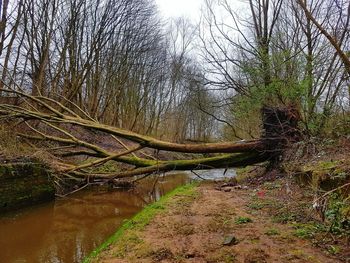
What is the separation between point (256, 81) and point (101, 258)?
10881mm

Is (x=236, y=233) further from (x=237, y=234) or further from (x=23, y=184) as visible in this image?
(x=23, y=184)

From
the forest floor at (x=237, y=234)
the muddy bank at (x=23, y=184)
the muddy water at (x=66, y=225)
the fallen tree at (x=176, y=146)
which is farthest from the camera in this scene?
the fallen tree at (x=176, y=146)

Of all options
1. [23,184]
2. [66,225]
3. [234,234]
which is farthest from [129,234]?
[23,184]

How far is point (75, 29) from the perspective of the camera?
20641 millimetres

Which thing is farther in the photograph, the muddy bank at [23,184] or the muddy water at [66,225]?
the muddy bank at [23,184]

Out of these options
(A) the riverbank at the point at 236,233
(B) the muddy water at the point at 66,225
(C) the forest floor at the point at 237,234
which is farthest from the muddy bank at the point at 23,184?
(C) the forest floor at the point at 237,234

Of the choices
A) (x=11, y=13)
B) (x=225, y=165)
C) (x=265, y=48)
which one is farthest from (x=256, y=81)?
(x=11, y=13)

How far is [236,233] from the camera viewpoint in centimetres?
585

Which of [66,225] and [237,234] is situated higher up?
[237,234]

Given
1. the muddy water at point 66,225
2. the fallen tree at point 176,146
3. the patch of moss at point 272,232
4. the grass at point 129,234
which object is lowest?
the muddy water at point 66,225

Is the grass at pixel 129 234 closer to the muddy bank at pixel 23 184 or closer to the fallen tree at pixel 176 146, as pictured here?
the fallen tree at pixel 176 146

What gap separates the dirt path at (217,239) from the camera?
4.77 meters

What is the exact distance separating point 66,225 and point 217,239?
4.85 meters

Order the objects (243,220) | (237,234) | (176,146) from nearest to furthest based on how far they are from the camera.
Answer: (237,234)
(243,220)
(176,146)
